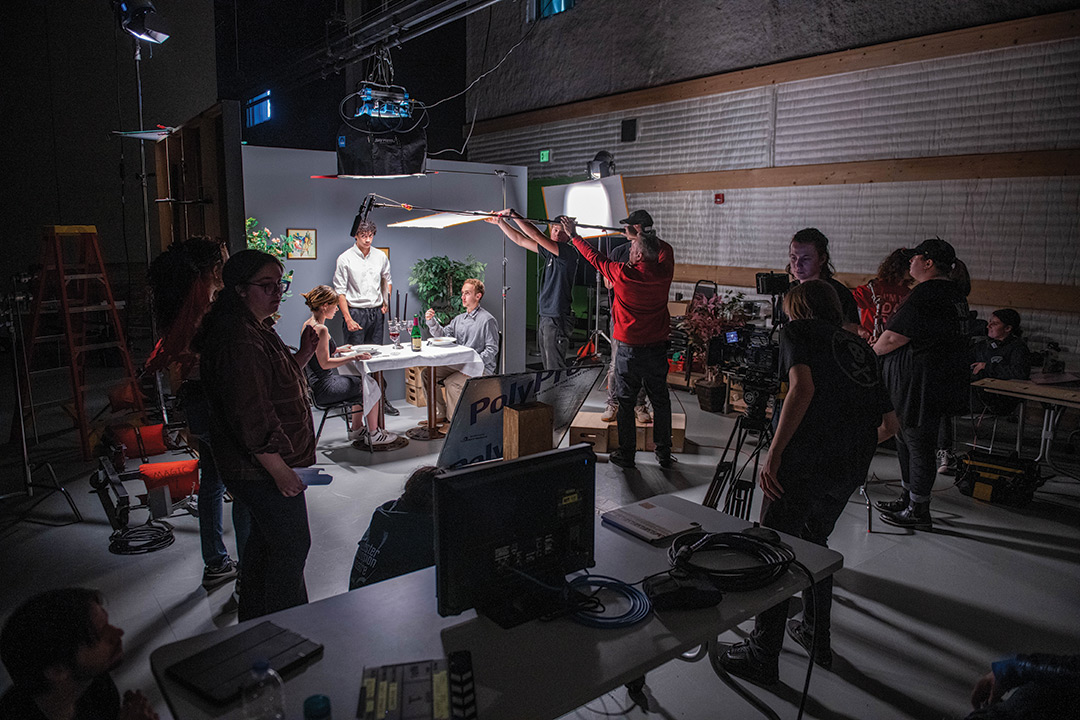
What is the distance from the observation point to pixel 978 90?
21.3 feet

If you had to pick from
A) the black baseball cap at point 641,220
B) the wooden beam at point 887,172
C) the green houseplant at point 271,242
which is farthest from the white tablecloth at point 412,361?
the wooden beam at point 887,172

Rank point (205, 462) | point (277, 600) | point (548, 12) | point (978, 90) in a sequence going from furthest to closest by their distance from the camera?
1. point (548, 12)
2. point (978, 90)
3. point (205, 462)
4. point (277, 600)

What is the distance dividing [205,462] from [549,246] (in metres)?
2.82

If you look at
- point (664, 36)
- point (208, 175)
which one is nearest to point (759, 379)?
point (208, 175)

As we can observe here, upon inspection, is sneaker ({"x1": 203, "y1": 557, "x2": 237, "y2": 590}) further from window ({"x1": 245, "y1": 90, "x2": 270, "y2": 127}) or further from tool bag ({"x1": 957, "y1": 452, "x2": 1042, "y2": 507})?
window ({"x1": 245, "y1": 90, "x2": 270, "y2": 127})

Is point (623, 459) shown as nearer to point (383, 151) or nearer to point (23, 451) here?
point (383, 151)

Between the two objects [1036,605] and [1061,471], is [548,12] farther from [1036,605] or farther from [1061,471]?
[1036,605]

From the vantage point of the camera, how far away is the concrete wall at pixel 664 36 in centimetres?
693

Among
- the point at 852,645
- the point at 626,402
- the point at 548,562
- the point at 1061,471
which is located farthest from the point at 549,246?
the point at 1061,471

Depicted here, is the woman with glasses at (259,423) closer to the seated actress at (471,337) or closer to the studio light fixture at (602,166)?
the seated actress at (471,337)

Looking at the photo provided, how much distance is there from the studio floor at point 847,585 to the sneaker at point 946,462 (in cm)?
15

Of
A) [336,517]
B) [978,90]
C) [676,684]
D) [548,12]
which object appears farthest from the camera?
[548,12]

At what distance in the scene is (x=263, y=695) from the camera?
1348mm

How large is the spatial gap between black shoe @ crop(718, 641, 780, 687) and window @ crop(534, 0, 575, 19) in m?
7.94
